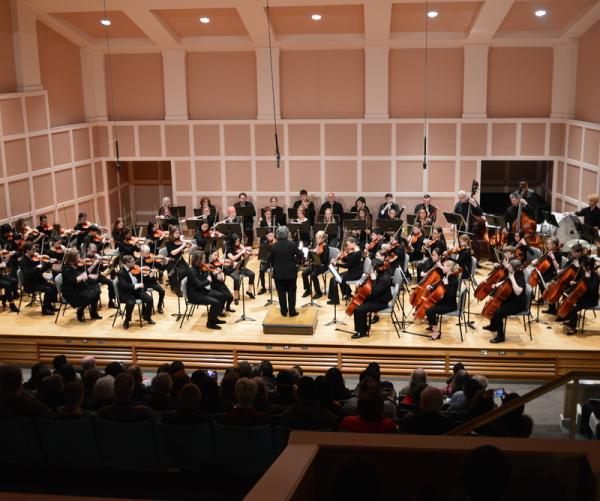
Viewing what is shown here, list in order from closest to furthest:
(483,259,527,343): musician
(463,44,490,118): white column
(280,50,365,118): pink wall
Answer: (483,259,527,343): musician, (463,44,490,118): white column, (280,50,365,118): pink wall

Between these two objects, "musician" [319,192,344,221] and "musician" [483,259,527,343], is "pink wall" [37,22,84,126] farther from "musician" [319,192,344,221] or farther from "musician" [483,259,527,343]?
"musician" [483,259,527,343]

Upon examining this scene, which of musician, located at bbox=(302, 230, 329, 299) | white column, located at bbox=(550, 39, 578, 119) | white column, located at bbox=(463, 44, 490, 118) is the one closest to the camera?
musician, located at bbox=(302, 230, 329, 299)

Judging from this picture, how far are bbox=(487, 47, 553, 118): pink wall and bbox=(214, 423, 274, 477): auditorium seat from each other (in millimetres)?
12442

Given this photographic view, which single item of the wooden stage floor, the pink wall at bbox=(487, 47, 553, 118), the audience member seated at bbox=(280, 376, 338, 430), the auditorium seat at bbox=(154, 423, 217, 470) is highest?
the pink wall at bbox=(487, 47, 553, 118)

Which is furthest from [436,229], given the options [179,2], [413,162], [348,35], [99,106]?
[99,106]

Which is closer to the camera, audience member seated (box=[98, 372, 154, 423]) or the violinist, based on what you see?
audience member seated (box=[98, 372, 154, 423])

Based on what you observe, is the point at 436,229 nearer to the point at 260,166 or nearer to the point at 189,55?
the point at 260,166

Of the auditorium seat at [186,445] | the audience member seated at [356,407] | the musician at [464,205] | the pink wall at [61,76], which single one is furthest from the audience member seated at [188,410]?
the pink wall at [61,76]

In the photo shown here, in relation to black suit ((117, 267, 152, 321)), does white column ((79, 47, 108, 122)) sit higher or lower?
higher

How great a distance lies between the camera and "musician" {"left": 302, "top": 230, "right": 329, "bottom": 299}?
11.1 metres

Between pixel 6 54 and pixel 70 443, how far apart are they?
10.8 metres

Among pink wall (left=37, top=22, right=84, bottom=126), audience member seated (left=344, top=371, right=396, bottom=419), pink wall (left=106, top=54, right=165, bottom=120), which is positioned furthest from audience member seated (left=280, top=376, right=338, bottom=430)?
pink wall (left=106, top=54, right=165, bottom=120)

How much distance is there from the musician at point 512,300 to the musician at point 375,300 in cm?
143

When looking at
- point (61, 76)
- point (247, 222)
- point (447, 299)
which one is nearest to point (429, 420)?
point (447, 299)
